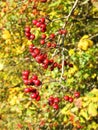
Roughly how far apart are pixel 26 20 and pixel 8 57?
0.94 m

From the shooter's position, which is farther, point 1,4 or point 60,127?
point 1,4

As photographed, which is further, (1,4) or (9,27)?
(1,4)

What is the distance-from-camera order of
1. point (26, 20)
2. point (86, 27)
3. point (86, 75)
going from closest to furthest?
1. point (86, 75)
2. point (86, 27)
3. point (26, 20)

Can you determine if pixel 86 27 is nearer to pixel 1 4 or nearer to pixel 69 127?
pixel 69 127

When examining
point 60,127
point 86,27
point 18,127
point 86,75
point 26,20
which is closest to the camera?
point 86,75

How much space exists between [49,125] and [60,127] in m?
0.23

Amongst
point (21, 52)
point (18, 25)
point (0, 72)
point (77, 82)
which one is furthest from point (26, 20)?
point (77, 82)

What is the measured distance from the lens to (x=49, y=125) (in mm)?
6527

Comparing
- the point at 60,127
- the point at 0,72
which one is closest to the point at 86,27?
the point at 60,127

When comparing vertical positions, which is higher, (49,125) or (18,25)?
(18,25)

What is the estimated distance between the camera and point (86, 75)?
472 centimetres

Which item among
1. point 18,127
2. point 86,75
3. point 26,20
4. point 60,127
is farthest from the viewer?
point 18,127

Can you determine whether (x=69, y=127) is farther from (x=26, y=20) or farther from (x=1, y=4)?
(x=1, y=4)

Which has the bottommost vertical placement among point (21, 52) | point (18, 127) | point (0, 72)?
point (18, 127)
